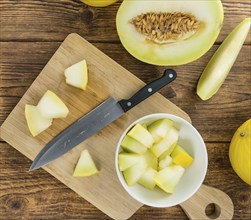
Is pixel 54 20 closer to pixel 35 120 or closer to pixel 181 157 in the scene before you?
pixel 35 120

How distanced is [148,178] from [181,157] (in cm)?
7

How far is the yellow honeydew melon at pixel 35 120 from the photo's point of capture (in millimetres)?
923

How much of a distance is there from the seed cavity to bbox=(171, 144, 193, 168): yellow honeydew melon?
7.8 inches

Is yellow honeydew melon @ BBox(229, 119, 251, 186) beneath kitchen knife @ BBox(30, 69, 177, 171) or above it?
beneath

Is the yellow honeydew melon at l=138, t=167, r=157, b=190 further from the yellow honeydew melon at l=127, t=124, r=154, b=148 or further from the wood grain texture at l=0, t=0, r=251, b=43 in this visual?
the wood grain texture at l=0, t=0, r=251, b=43

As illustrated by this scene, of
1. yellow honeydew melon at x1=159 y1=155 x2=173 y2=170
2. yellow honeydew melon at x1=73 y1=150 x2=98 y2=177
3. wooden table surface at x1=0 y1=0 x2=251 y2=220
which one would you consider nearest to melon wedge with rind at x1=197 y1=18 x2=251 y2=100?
wooden table surface at x1=0 y1=0 x2=251 y2=220

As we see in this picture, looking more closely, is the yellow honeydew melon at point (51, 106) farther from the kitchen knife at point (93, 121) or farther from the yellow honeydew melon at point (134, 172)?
the yellow honeydew melon at point (134, 172)

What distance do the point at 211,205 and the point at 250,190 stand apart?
87mm

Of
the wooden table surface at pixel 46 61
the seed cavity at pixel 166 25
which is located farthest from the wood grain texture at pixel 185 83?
the seed cavity at pixel 166 25

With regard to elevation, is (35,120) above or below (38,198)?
above

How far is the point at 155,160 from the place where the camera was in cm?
92

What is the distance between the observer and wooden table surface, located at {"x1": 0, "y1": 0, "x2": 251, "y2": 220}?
0.97 metres

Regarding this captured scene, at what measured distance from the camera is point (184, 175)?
935 millimetres

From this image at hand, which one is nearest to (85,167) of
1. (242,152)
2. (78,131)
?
(78,131)
